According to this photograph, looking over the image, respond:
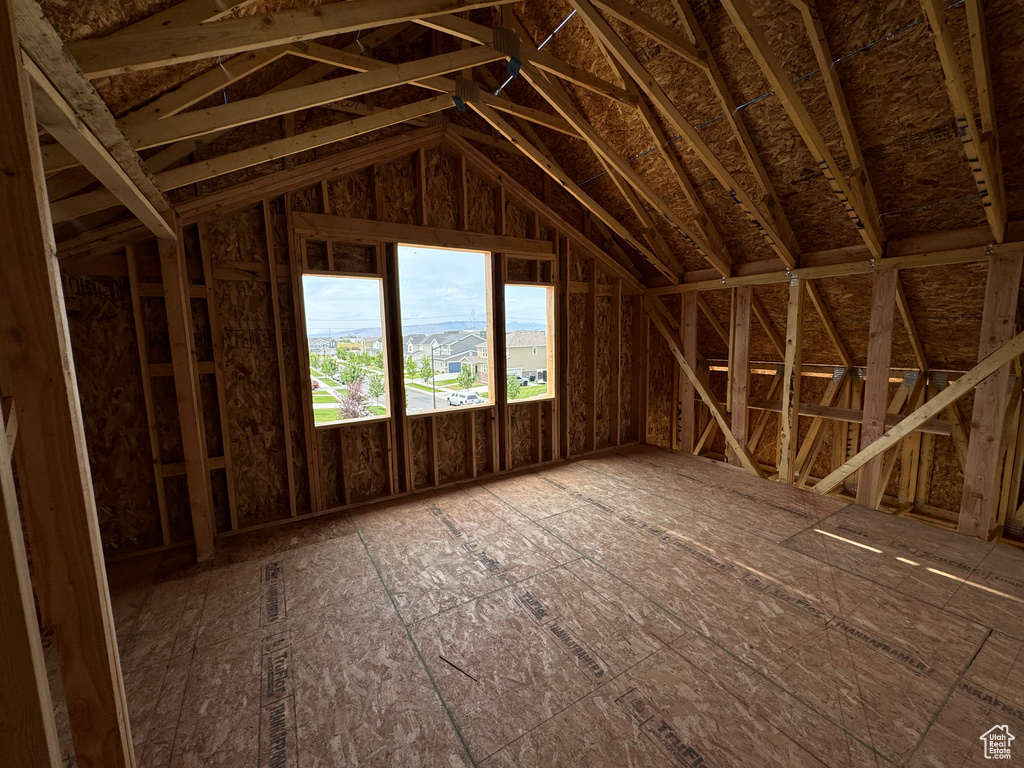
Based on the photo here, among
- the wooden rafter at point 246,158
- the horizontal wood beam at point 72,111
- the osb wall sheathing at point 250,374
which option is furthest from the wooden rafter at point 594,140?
the osb wall sheathing at point 250,374

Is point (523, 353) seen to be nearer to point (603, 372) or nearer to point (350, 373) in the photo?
point (603, 372)

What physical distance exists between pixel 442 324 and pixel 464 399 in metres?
1.20

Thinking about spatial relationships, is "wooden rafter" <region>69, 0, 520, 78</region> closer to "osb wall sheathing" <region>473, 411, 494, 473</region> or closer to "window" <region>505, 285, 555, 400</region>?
"window" <region>505, 285, 555, 400</region>

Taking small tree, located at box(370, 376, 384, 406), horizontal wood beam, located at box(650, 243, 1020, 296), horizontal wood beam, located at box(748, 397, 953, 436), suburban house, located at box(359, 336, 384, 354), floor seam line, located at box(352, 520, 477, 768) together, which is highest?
horizontal wood beam, located at box(650, 243, 1020, 296)

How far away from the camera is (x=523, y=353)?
593 centimetres

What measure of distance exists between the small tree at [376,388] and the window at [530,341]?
5.60ft

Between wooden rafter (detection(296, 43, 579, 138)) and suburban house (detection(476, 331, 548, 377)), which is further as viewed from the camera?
suburban house (detection(476, 331, 548, 377))

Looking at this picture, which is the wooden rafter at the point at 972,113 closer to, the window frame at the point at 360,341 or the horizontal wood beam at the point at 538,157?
the horizontal wood beam at the point at 538,157

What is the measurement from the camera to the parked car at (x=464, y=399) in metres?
5.42

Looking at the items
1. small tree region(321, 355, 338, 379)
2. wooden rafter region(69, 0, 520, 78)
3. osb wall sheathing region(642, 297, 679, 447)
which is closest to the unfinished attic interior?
wooden rafter region(69, 0, 520, 78)

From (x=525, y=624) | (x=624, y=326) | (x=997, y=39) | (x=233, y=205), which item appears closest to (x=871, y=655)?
(x=525, y=624)

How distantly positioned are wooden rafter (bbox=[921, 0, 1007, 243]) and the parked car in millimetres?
4847

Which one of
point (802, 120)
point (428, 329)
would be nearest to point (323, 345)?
point (428, 329)

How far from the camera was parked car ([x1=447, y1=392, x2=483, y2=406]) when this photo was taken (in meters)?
5.42
